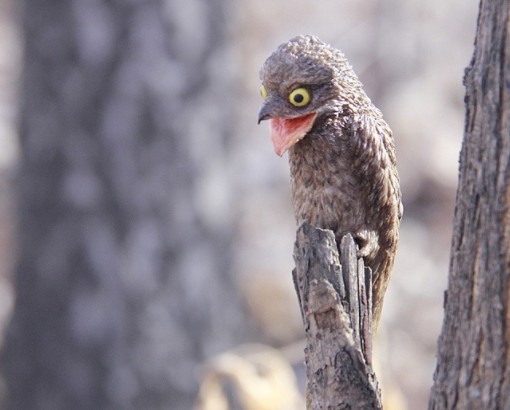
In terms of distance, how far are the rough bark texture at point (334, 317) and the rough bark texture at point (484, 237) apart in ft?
0.67

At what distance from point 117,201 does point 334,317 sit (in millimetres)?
3661

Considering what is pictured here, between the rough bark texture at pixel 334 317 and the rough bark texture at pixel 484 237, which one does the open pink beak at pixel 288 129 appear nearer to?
the rough bark texture at pixel 334 317

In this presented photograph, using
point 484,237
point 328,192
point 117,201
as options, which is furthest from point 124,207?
point 484,237

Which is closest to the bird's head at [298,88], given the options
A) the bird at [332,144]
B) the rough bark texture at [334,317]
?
the bird at [332,144]

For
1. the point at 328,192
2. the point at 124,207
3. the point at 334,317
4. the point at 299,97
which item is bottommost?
the point at 334,317

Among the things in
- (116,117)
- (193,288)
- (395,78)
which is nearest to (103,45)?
(116,117)

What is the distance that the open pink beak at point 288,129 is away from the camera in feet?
6.43

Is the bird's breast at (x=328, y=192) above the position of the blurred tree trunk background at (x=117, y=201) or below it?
below

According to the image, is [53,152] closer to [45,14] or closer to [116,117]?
[116,117]

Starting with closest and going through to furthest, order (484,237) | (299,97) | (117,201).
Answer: (484,237) → (299,97) → (117,201)

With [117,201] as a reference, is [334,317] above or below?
below

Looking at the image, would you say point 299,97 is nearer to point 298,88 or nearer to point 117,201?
point 298,88

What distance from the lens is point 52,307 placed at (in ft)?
18.5

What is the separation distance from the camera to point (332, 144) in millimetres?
1993
